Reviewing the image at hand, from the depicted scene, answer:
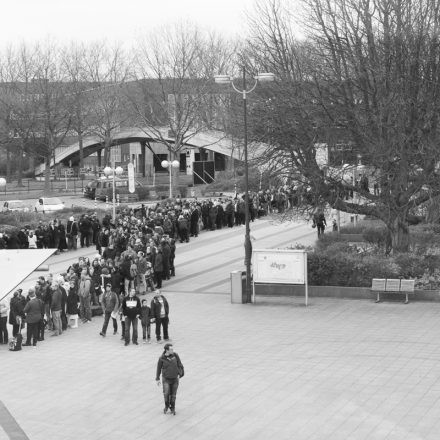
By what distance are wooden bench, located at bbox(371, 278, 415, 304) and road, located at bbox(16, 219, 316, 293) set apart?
487cm

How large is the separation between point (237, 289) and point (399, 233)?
6643 mm

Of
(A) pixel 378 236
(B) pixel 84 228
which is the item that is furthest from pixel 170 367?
(B) pixel 84 228

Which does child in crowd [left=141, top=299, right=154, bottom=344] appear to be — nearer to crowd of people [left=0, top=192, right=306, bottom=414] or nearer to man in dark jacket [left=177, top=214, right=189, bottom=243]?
crowd of people [left=0, top=192, right=306, bottom=414]

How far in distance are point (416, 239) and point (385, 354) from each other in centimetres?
1402

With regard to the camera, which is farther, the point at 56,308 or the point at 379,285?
the point at 379,285

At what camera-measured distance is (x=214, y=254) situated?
38.4 metres

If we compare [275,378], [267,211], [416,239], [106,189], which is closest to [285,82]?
[416,239]

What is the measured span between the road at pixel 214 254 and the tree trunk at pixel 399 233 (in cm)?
440

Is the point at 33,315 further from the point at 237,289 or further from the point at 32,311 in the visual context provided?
the point at 237,289

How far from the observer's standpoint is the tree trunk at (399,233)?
1252 inches

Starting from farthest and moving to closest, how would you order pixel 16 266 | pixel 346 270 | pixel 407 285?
pixel 346 270
pixel 407 285
pixel 16 266

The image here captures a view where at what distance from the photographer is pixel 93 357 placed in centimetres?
2195

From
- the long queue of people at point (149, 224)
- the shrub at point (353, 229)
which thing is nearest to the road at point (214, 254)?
the long queue of people at point (149, 224)

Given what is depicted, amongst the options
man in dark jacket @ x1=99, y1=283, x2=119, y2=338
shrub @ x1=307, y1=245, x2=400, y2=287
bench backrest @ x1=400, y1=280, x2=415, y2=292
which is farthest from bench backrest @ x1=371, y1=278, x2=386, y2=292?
man in dark jacket @ x1=99, y1=283, x2=119, y2=338
